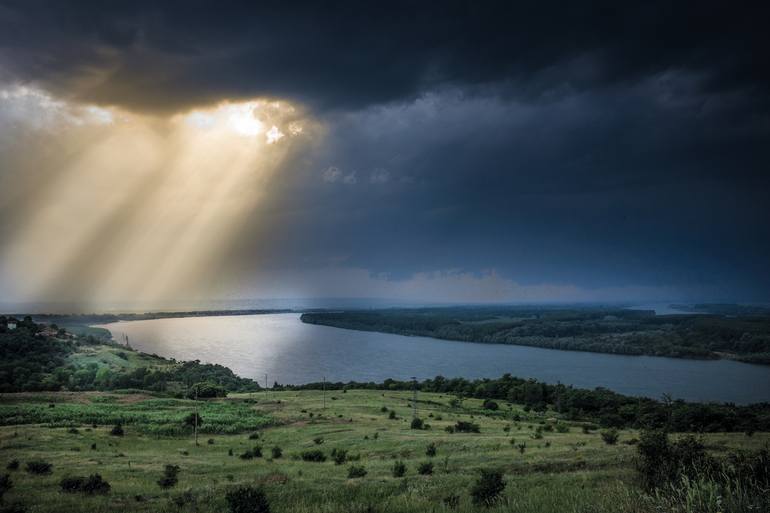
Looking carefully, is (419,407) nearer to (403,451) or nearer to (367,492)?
(403,451)

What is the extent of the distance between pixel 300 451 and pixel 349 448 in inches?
161

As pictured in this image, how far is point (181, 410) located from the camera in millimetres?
63438

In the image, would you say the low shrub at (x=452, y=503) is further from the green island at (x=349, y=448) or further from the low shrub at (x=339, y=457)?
the low shrub at (x=339, y=457)

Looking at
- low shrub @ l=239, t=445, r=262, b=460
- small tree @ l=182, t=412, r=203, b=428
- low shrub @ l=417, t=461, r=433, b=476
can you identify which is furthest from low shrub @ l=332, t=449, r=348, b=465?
small tree @ l=182, t=412, r=203, b=428

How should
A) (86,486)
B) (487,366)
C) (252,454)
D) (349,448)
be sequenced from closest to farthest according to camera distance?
(86,486)
(252,454)
(349,448)
(487,366)

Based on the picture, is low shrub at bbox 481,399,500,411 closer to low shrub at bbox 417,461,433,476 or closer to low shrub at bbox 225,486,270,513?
low shrub at bbox 417,461,433,476

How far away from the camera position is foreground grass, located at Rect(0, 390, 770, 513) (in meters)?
14.7

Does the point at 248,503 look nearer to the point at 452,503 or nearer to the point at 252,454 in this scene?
the point at 452,503

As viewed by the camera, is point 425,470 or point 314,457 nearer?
point 425,470

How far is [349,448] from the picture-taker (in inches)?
1543

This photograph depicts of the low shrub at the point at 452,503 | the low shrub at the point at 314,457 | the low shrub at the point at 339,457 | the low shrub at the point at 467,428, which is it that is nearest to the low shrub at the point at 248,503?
the low shrub at the point at 452,503

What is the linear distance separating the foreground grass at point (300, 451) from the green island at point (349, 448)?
16cm

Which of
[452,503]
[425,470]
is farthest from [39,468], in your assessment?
[452,503]

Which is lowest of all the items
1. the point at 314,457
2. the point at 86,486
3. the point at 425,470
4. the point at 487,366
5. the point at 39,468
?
the point at 487,366
